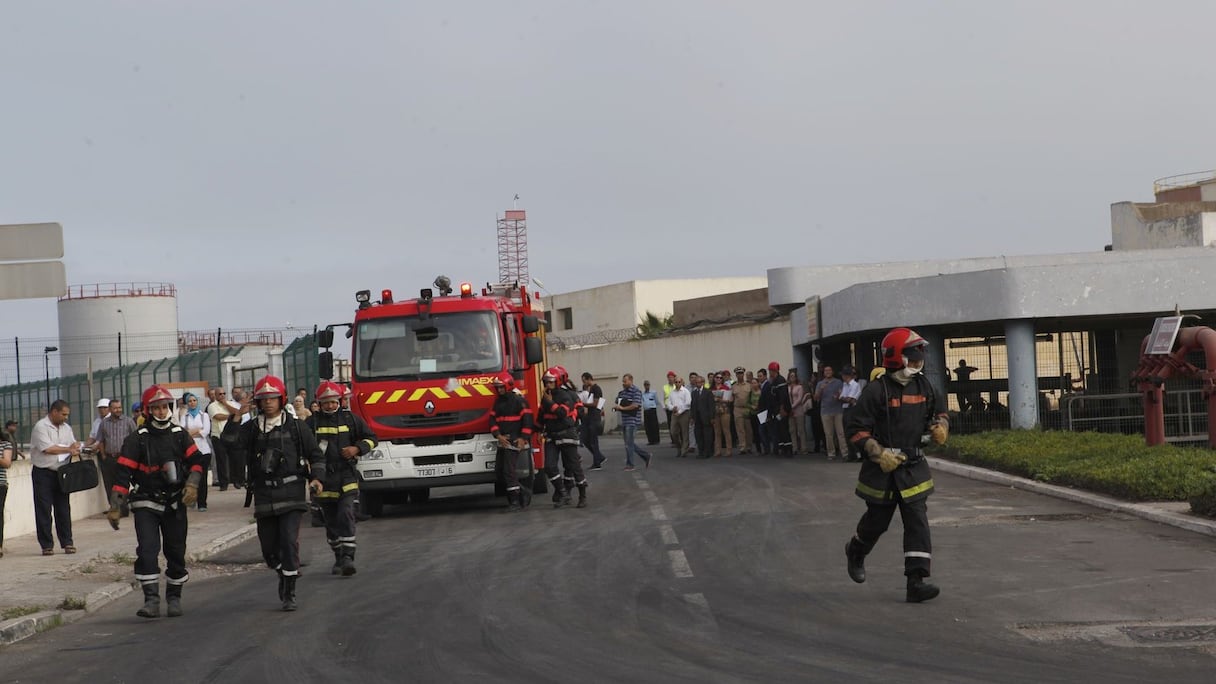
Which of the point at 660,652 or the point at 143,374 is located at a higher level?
the point at 143,374

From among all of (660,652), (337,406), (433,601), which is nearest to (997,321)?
(337,406)

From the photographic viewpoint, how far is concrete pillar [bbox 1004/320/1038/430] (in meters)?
25.8

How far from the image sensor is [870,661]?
7.64 m

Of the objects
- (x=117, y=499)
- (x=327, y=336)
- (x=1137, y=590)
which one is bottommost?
(x=1137, y=590)

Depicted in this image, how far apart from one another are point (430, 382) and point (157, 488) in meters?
7.36

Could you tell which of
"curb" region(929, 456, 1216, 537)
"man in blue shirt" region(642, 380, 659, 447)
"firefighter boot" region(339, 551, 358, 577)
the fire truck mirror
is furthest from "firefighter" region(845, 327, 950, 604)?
"man in blue shirt" region(642, 380, 659, 447)

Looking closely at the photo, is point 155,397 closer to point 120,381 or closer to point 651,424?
point 120,381

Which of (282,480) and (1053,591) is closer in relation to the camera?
(1053,591)

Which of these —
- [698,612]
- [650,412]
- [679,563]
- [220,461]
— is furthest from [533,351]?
[650,412]

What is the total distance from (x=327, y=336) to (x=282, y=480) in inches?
313

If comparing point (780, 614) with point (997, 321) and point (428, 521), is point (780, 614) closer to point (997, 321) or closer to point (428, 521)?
point (428, 521)

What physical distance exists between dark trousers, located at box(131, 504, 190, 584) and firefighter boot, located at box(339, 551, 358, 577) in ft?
6.04

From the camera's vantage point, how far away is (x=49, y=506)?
15969 millimetres

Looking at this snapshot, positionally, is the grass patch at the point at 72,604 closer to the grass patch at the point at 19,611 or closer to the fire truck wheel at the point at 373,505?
the grass patch at the point at 19,611
